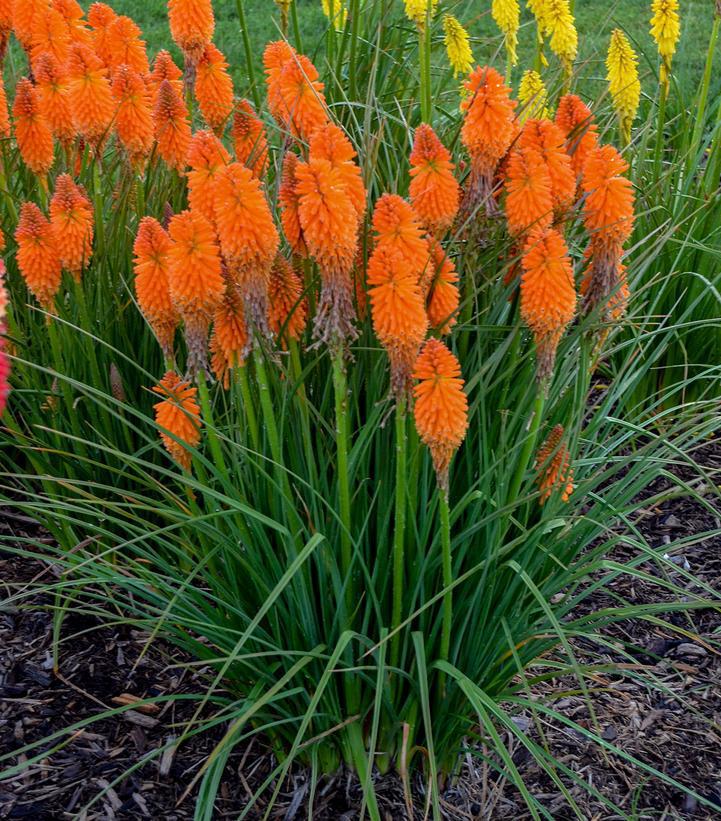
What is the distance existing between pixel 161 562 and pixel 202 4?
59.4 inches

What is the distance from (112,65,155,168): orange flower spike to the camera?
8.72 feet

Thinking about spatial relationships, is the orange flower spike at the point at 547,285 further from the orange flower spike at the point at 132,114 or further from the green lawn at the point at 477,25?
the green lawn at the point at 477,25

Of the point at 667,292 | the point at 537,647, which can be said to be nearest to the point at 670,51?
the point at 667,292


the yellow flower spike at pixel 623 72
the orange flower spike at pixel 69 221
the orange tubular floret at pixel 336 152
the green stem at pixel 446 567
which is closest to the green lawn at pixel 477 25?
the yellow flower spike at pixel 623 72

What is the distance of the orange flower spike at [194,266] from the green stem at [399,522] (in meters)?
0.41

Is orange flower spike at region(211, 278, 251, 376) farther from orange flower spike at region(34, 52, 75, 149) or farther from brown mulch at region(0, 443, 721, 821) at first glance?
orange flower spike at region(34, 52, 75, 149)

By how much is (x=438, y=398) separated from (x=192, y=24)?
4.93 ft

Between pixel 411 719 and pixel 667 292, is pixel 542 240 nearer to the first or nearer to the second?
pixel 411 719

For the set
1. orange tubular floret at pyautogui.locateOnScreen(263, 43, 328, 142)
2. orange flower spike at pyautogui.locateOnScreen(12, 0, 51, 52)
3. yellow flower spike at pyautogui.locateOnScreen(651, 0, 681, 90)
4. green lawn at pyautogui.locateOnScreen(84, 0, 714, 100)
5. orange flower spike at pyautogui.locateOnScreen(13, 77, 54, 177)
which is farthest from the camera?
green lawn at pyautogui.locateOnScreen(84, 0, 714, 100)

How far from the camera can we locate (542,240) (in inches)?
76.2

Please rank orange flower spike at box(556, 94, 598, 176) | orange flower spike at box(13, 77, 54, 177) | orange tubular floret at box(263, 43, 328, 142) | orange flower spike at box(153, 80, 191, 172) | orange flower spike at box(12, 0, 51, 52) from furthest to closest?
orange flower spike at box(12, 0, 51, 52) → orange flower spike at box(13, 77, 54, 177) → orange flower spike at box(153, 80, 191, 172) → orange flower spike at box(556, 94, 598, 176) → orange tubular floret at box(263, 43, 328, 142)

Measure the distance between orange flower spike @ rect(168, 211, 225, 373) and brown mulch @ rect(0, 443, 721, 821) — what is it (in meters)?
0.91

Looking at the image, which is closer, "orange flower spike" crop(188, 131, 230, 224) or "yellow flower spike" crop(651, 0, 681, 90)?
"orange flower spike" crop(188, 131, 230, 224)

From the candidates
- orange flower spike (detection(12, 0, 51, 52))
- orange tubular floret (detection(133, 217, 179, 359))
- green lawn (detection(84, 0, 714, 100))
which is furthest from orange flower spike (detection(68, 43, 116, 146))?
green lawn (detection(84, 0, 714, 100))
